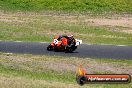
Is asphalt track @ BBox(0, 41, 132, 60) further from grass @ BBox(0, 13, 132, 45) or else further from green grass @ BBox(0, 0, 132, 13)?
green grass @ BBox(0, 0, 132, 13)

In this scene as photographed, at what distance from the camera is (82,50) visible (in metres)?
33.4

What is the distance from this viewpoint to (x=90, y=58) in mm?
30141

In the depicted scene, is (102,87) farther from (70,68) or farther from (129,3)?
(129,3)

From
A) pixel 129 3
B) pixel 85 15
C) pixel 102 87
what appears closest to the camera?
pixel 102 87

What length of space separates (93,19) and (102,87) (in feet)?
112

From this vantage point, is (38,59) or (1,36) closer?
(38,59)

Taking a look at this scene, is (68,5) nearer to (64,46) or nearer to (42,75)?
(64,46)

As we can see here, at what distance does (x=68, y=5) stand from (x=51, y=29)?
22.0 metres

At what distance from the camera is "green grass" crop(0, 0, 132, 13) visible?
65.0m

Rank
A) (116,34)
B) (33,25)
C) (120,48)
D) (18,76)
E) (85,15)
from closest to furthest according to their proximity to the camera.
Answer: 1. (18,76)
2. (120,48)
3. (116,34)
4. (33,25)
5. (85,15)

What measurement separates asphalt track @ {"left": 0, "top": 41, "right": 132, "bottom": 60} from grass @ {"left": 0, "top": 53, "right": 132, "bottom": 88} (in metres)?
1.70

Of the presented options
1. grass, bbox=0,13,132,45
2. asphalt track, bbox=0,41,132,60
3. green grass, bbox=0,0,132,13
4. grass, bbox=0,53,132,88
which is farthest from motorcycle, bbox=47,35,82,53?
green grass, bbox=0,0,132,13

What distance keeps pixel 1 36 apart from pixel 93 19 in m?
18.4

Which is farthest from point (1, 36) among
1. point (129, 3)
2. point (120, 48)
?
point (129, 3)
